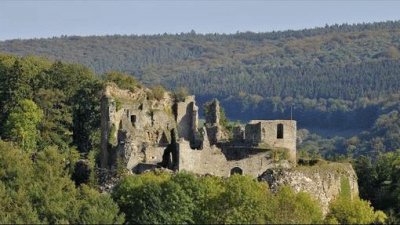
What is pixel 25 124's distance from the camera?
72125 mm

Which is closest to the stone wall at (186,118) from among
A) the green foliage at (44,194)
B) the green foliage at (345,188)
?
the green foliage at (44,194)

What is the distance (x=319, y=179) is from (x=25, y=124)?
2339 cm

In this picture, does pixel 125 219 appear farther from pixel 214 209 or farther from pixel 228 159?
pixel 228 159

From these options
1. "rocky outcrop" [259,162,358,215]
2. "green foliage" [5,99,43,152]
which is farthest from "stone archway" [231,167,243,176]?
"green foliage" [5,99,43,152]

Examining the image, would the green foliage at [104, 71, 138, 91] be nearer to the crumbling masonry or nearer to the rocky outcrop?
the crumbling masonry

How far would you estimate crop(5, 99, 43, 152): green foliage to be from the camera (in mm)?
71375

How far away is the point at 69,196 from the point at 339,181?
49.1 feet

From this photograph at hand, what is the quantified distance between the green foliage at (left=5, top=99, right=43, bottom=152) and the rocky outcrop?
20879 millimetres

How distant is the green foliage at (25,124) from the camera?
71.4 m

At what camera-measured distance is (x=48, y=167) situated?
60.5 meters

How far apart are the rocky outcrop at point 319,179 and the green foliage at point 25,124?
20.9 metres

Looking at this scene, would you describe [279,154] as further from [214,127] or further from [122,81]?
[122,81]

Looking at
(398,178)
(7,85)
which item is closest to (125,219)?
(398,178)

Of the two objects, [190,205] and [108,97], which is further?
[108,97]
